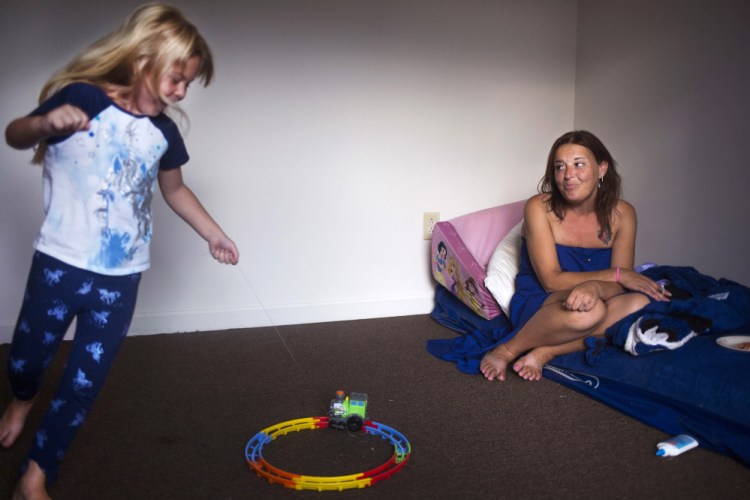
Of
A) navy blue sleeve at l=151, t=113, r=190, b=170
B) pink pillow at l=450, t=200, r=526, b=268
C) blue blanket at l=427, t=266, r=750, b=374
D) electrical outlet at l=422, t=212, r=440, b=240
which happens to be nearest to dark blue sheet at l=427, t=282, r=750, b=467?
blue blanket at l=427, t=266, r=750, b=374

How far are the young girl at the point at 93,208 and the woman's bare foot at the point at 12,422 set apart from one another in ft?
0.74

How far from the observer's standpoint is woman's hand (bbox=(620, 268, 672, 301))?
1.96 metres

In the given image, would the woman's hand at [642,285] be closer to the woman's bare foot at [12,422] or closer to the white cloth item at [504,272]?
the white cloth item at [504,272]

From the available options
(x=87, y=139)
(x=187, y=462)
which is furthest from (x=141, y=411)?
(x=87, y=139)

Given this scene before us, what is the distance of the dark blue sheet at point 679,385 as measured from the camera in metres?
1.55

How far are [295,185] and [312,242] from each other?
0.26m

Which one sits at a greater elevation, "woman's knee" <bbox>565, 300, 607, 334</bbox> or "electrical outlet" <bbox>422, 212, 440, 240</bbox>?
"electrical outlet" <bbox>422, 212, 440, 240</bbox>

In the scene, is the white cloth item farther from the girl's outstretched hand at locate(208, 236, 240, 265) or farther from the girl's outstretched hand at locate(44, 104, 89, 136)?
the girl's outstretched hand at locate(44, 104, 89, 136)

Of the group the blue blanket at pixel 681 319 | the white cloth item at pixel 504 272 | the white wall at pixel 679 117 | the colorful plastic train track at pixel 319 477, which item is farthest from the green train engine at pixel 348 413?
the white wall at pixel 679 117

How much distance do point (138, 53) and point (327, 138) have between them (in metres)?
1.53

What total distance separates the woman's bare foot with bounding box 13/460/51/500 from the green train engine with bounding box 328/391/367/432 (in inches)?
27.2

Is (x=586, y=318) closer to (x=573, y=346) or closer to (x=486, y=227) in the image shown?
(x=573, y=346)

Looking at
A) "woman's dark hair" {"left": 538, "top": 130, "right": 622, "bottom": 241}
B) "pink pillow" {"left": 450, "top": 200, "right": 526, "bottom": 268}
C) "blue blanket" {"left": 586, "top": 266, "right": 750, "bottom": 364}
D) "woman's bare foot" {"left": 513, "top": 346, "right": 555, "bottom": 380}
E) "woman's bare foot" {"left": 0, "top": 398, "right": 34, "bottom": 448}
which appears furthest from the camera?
"pink pillow" {"left": 450, "top": 200, "right": 526, "bottom": 268}

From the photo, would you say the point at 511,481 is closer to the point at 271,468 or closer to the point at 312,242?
the point at 271,468
